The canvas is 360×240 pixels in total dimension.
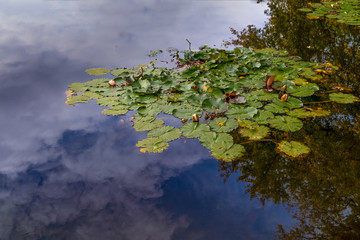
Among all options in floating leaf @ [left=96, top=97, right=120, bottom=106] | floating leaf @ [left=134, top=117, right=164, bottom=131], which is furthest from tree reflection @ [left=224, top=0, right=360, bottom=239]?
floating leaf @ [left=96, top=97, right=120, bottom=106]

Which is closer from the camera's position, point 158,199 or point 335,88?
point 158,199

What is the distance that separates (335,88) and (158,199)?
259 centimetres

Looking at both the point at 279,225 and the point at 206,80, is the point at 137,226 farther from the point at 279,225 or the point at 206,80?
the point at 206,80

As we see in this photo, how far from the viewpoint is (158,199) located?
5.77 ft

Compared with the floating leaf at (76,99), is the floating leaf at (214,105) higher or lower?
higher

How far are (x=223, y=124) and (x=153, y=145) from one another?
67 cm

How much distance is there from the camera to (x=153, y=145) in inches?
89.7

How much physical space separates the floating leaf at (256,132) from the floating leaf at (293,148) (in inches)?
6.5

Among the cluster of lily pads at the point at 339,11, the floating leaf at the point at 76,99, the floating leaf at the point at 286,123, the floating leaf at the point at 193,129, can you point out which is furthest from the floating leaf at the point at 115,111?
the cluster of lily pads at the point at 339,11

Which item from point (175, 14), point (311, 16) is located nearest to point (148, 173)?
point (311, 16)

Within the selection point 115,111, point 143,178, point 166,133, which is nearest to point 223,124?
point 166,133

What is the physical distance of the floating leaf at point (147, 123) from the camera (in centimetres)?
248

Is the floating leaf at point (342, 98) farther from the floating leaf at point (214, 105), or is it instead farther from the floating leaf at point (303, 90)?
the floating leaf at point (214, 105)

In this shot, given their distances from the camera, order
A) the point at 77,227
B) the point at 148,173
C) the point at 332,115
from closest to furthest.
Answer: the point at 77,227
the point at 148,173
the point at 332,115
